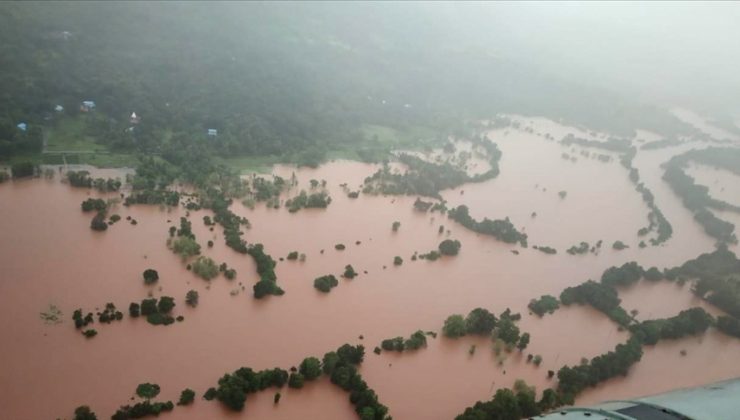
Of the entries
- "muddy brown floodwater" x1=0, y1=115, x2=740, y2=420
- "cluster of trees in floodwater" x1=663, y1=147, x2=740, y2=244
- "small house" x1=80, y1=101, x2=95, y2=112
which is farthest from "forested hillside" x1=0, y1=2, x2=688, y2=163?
"cluster of trees in floodwater" x1=663, y1=147, x2=740, y2=244

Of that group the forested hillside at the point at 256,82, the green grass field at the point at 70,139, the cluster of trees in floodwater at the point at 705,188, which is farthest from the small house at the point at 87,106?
the cluster of trees in floodwater at the point at 705,188

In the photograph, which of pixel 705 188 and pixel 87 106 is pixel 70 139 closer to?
pixel 87 106

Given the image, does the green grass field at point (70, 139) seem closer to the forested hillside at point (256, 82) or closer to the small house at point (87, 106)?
the forested hillside at point (256, 82)

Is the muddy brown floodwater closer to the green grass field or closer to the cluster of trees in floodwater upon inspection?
the cluster of trees in floodwater

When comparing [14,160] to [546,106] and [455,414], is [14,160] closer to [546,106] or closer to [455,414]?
[455,414]

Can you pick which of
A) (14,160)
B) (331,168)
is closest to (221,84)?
(331,168)
